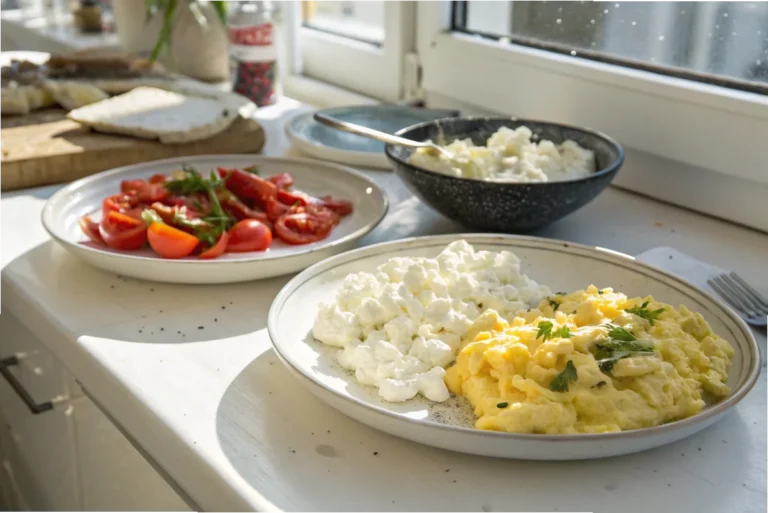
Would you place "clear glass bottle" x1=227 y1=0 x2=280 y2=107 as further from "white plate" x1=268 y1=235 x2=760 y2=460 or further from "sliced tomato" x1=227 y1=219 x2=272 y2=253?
"white plate" x1=268 y1=235 x2=760 y2=460

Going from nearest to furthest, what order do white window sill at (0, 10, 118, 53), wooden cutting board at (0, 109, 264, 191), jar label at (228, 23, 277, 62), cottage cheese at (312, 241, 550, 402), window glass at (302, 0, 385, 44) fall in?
1. cottage cheese at (312, 241, 550, 402)
2. wooden cutting board at (0, 109, 264, 191)
3. jar label at (228, 23, 277, 62)
4. window glass at (302, 0, 385, 44)
5. white window sill at (0, 10, 118, 53)

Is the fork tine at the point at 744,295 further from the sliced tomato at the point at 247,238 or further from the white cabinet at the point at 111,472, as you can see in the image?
the white cabinet at the point at 111,472

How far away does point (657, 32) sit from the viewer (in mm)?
1264

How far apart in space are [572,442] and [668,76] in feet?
2.65

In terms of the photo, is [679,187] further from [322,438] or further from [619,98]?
[322,438]

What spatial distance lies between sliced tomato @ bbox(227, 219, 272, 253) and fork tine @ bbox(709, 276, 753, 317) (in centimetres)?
55

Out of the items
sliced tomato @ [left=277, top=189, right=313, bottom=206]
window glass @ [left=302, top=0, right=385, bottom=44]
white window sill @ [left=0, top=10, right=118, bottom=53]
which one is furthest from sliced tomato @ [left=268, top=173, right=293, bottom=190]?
white window sill @ [left=0, top=10, right=118, bottom=53]

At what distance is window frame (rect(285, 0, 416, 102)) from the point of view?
1.79 metres

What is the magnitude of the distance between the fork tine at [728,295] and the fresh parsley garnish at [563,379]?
338 millimetres

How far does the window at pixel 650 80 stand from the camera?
1149 mm

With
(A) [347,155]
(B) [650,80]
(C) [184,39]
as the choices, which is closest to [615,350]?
(B) [650,80]

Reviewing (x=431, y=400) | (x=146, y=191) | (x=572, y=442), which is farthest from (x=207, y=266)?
(x=572, y=442)

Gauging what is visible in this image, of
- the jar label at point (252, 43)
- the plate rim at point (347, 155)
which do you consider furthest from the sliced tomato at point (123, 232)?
the jar label at point (252, 43)

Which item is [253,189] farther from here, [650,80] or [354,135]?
[650,80]
